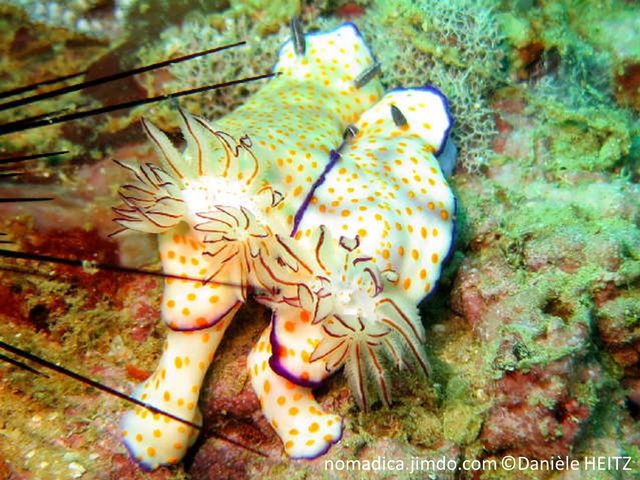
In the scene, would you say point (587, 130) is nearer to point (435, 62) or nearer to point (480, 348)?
point (435, 62)

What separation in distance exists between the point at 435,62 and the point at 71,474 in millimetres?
4131

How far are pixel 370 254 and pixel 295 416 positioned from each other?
1075 mm

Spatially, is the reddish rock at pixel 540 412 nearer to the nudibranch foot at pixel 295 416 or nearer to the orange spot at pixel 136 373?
the nudibranch foot at pixel 295 416

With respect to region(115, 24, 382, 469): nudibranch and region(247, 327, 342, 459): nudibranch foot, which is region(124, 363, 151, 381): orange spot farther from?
region(247, 327, 342, 459): nudibranch foot

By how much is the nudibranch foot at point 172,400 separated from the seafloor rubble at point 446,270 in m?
0.13

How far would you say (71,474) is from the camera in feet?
9.41

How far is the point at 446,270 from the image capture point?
361 centimetres

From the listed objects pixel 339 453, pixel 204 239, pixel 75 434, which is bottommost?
pixel 339 453

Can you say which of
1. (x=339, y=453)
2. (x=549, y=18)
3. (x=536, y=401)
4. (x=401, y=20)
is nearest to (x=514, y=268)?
(x=536, y=401)

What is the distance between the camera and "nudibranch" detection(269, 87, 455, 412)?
8.94 ft

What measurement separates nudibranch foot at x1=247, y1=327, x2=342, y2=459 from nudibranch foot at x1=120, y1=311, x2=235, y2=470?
378mm

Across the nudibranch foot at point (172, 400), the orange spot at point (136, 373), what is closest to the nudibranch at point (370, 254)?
the nudibranch foot at point (172, 400)

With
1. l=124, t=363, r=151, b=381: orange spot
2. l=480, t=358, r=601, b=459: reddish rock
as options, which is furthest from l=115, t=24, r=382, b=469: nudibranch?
l=480, t=358, r=601, b=459: reddish rock

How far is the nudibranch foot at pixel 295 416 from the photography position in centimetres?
295
